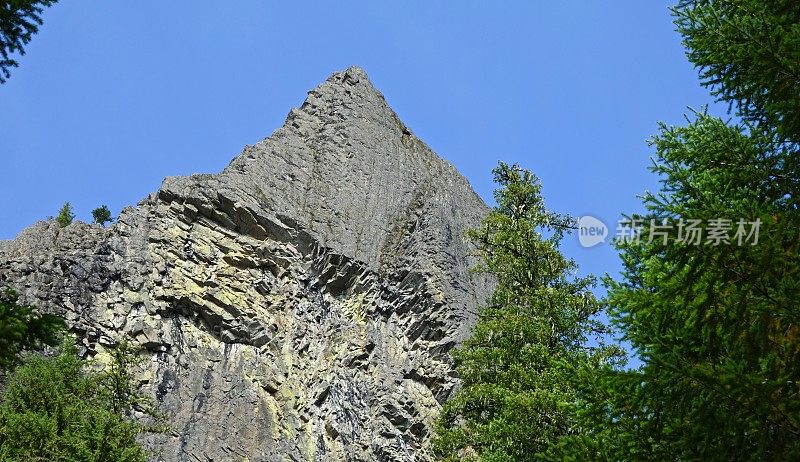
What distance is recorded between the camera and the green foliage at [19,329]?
9523 mm

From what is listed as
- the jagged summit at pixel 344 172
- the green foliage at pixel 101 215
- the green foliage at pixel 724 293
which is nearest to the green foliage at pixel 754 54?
the green foliage at pixel 724 293

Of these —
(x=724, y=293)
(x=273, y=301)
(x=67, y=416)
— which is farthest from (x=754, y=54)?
(x=273, y=301)

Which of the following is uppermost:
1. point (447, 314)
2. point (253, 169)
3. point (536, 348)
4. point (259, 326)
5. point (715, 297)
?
point (253, 169)

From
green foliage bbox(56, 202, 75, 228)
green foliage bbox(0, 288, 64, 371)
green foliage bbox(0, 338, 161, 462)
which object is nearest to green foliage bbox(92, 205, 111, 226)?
green foliage bbox(56, 202, 75, 228)

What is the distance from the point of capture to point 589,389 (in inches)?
468

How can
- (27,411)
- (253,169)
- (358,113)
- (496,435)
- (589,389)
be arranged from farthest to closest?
1. (358,113)
2. (253,169)
3. (27,411)
4. (496,435)
5. (589,389)

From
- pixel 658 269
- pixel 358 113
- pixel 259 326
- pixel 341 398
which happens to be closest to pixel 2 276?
pixel 259 326

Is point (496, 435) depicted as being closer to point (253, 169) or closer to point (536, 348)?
point (536, 348)

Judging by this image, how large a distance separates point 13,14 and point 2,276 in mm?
33767

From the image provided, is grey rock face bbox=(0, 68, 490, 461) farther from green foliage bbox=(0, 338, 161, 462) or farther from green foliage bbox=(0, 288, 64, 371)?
green foliage bbox=(0, 288, 64, 371)

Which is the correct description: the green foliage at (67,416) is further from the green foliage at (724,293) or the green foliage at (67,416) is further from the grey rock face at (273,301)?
the green foliage at (724,293)

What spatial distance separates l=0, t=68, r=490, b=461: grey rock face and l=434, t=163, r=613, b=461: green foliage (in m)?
18.5

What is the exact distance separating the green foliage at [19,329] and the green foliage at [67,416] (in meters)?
13.6

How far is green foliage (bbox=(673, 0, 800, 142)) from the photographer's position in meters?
10.1
